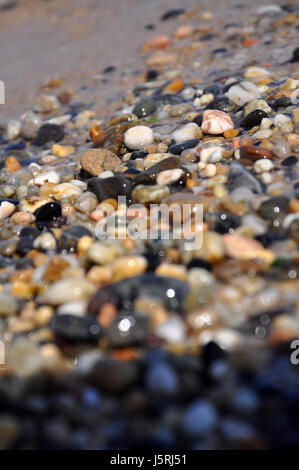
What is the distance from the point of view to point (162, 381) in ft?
6.84

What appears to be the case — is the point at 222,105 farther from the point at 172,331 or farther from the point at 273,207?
the point at 172,331

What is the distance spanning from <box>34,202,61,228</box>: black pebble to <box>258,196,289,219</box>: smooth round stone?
134cm

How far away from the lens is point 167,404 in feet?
6.67

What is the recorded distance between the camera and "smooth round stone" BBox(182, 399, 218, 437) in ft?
6.25

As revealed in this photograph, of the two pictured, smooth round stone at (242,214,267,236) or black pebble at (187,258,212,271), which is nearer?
black pebble at (187,258,212,271)

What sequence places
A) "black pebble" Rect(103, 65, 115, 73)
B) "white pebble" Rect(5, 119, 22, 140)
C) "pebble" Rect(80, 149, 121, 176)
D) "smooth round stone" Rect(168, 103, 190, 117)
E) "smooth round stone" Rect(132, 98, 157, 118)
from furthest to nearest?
"black pebble" Rect(103, 65, 115, 73) < "white pebble" Rect(5, 119, 22, 140) < "smooth round stone" Rect(132, 98, 157, 118) < "smooth round stone" Rect(168, 103, 190, 117) < "pebble" Rect(80, 149, 121, 176)

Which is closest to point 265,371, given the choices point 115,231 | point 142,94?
point 115,231

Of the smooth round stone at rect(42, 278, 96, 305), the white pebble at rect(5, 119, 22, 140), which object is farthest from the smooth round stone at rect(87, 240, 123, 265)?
the white pebble at rect(5, 119, 22, 140)

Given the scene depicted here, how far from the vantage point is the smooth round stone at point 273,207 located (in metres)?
3.03

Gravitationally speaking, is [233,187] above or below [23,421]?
above

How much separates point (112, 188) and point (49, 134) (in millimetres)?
1715

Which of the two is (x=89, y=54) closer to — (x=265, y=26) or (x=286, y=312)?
(x=265, y=26)

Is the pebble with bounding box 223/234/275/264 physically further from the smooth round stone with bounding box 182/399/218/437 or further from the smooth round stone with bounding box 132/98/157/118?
the smooth round stone with bounding box 132/98/157/118
